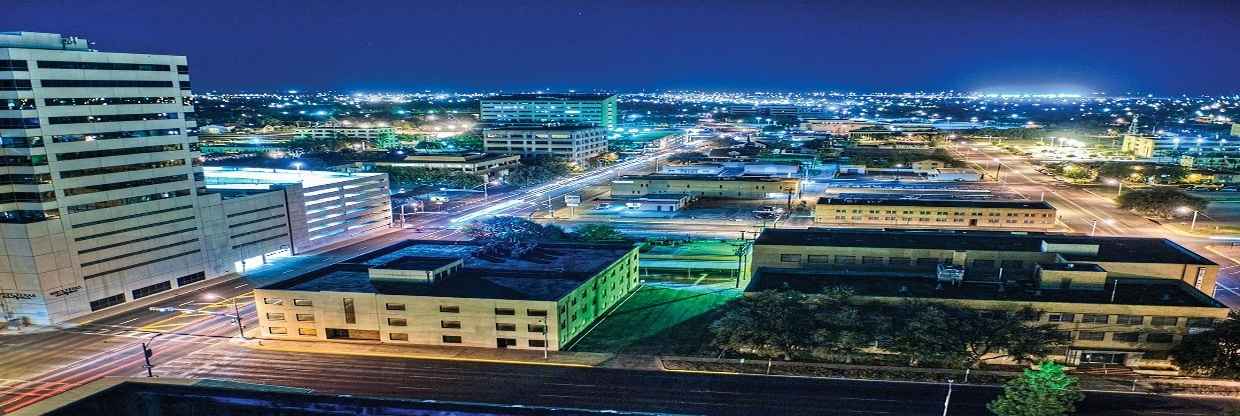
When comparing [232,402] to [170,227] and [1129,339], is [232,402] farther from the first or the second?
[1129,339]

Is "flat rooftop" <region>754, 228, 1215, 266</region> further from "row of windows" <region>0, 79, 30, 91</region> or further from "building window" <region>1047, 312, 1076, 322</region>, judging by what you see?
"row of windows" <region>0, 79, 30, 91</region>

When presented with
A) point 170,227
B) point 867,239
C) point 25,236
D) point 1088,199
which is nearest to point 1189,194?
point 1088,199

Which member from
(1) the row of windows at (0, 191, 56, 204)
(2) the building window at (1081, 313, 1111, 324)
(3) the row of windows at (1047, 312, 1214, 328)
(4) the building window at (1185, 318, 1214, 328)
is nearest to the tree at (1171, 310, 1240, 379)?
(4) the building window at (1185, 318, 1214, 328)

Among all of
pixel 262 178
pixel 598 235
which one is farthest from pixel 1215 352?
pixel 262 178

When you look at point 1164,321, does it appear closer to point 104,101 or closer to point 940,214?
point 940,214

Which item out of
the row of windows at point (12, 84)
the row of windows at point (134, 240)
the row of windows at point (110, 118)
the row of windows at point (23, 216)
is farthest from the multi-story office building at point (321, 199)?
the row of windows at point (12, 84)

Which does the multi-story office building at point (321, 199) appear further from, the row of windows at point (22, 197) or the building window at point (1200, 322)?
the building window at point (1200, 322)
